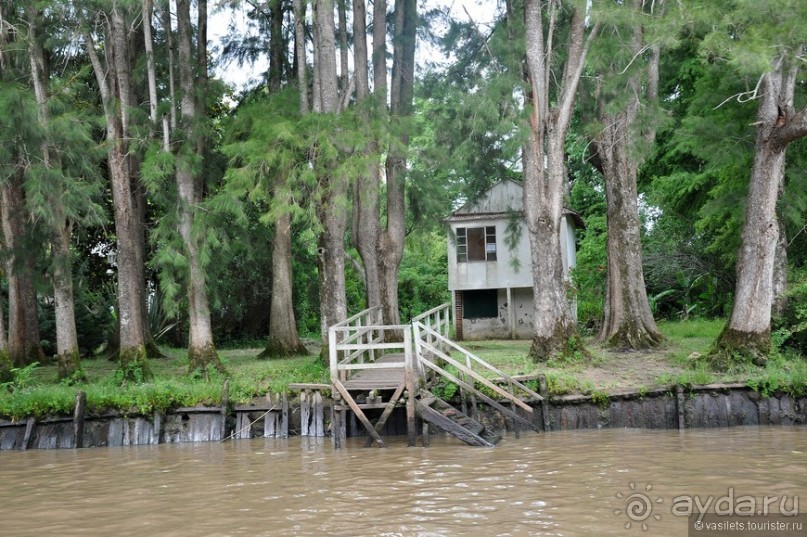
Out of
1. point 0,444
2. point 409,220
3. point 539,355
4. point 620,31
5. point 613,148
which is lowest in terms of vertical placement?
point 0,444

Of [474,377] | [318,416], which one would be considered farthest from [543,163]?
[318,416]

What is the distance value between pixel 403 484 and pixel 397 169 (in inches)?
392

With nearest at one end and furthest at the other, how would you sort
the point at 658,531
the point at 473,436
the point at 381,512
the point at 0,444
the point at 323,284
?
the point at 658,531 < the point at 381,512 < the point at 473,436 < the point at 0,444 < the point at 323,284

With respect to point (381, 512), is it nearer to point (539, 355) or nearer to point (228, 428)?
point (228, 428)

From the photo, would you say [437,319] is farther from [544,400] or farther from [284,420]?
[284,420]

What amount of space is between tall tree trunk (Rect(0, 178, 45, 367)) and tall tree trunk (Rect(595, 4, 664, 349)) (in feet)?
44.4

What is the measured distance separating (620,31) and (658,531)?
1152cm

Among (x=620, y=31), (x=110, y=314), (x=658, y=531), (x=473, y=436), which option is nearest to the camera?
(x=658, y=531)

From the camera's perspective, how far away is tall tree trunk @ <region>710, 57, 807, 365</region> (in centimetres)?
1449

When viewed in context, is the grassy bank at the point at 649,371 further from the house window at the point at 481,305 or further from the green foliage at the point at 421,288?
the green foliage at the point at 421,288

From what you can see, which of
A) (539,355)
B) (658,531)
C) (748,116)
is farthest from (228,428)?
(748,116)

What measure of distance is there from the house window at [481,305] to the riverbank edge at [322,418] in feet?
46.0

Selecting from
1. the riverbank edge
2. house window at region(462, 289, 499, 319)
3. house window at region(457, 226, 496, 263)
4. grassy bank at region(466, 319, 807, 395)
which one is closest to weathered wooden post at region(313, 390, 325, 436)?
the riverbank edge

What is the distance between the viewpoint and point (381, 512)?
8.49 m
